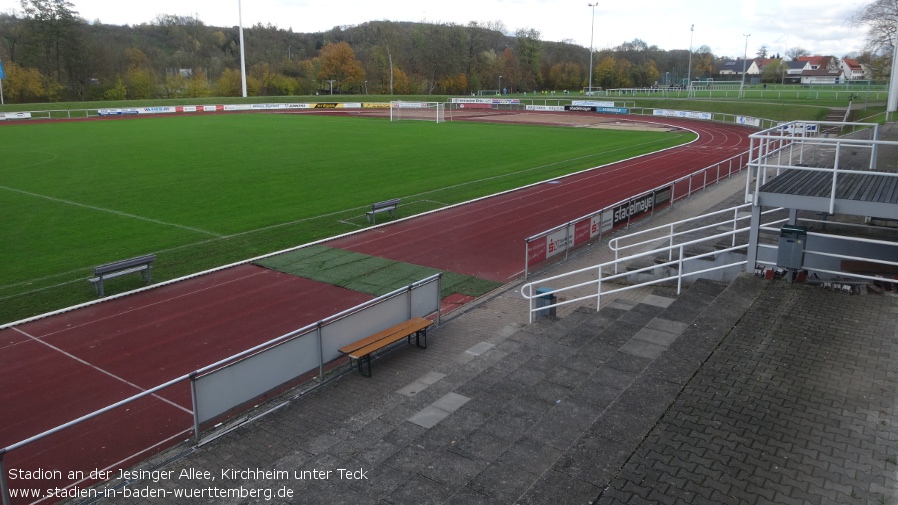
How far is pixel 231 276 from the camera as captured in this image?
18.2m

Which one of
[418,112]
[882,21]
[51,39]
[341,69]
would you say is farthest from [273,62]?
[882,21]

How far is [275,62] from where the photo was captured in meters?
126

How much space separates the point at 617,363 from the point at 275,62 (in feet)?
419

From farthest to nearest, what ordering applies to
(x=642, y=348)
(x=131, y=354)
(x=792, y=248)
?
1. (x=131, y=354)
2. (x=792, y=248)
3. (x=642, y=348)

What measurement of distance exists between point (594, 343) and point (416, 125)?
55.0 meters

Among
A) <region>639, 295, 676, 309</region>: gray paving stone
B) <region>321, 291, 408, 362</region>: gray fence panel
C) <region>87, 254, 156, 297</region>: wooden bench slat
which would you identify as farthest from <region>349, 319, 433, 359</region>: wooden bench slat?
<region>87, 254, 156, 297</region>: wooden bench slat

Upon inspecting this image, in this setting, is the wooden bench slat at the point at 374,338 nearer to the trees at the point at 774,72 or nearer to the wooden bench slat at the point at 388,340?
the wooden bench slat at the point at 388,340

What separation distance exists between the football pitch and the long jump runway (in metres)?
1.61

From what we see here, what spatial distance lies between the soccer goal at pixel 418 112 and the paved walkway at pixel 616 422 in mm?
59212

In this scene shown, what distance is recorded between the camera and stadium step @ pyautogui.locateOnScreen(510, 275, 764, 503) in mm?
7207

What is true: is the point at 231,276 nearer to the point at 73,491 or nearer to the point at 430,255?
the point at 430,255

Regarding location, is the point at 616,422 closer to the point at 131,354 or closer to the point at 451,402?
the point at 451,402

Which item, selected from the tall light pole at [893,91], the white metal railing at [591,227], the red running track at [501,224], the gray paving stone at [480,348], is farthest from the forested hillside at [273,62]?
the gray paving stone at [480,348]

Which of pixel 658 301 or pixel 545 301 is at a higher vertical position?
pixel 658 301
